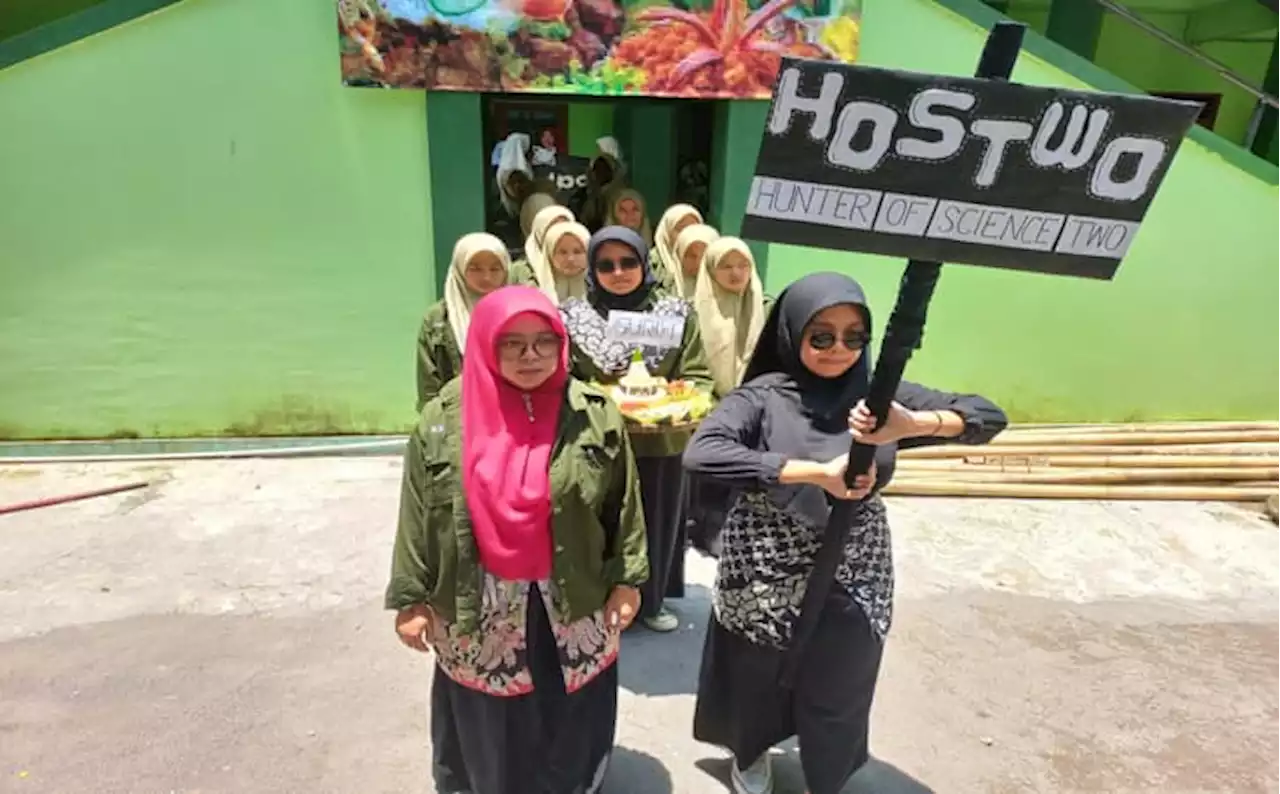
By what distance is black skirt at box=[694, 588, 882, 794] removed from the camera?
2480 mm

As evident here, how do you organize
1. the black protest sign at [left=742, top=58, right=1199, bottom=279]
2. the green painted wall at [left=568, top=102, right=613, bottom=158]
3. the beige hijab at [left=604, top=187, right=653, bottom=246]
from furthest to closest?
the green painted wall at [left=568, top=102, right=613, bottom=158] < the beige hijab at [left=604, top=187, right=653, bottom=246] < the black protest sign at [left=742, top=58, right=1199, bottom=279]

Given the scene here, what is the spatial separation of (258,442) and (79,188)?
185 centimetres

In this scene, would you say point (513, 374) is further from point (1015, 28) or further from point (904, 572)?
point (904, 572)

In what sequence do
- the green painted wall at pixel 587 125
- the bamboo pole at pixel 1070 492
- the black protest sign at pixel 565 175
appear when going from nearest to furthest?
1. the bamboo pole at pixel 1070 492
2. the black protest sign at pixel 565 175
3. the green painted wall at pixel 587 125

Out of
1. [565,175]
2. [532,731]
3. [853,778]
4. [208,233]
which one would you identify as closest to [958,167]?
[532,731]

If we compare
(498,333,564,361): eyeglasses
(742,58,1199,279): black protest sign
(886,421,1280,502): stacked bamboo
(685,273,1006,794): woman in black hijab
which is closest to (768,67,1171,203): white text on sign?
(742,58,1199,279): black protest sign

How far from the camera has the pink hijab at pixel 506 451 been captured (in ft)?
7.21

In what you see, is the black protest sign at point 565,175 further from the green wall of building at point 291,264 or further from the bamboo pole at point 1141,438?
the bamboo pole at point 1141,438

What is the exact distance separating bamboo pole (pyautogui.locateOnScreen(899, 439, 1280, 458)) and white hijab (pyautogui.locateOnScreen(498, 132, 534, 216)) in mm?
4042

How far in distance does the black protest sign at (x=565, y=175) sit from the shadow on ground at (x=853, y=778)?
18.4 feet

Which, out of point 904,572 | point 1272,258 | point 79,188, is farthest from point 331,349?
point 1272,258

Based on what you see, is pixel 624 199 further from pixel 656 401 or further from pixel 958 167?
pixel 958 167

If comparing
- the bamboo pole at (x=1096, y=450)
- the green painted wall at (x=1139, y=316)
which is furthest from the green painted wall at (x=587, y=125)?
the bamboo pole at (x=1096, y=450)

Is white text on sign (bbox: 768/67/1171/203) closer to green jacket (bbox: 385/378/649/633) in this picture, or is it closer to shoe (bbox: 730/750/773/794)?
green jacket (bbox: 385/378/649/633)
